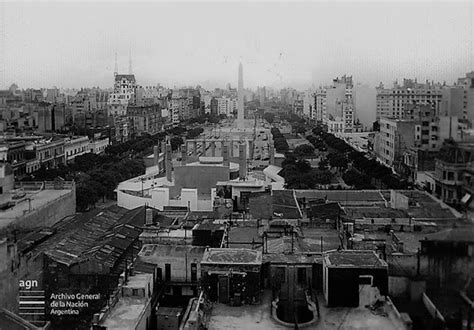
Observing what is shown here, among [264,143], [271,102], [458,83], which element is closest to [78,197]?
[458,83]

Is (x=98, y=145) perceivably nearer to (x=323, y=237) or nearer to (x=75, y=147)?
(x=75, y=147)

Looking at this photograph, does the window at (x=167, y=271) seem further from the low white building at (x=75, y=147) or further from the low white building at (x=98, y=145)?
the low white building at (x=98, y=145)

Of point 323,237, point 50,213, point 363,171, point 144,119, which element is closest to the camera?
point 323,237

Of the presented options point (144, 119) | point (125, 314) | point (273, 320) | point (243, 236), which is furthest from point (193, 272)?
point (144, 119)

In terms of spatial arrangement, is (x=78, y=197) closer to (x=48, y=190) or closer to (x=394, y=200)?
(x=48, y=190)

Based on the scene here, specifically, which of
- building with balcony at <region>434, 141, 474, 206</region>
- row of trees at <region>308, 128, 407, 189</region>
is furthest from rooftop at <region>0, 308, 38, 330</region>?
row of trees at <region>308, 128, 407, 189</region>

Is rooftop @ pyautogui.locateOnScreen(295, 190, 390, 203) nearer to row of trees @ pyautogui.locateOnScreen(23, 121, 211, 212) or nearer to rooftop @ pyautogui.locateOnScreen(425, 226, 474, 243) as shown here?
row of trees @ pyautogui.locateOnScreen(23, 121, 211, 212)
